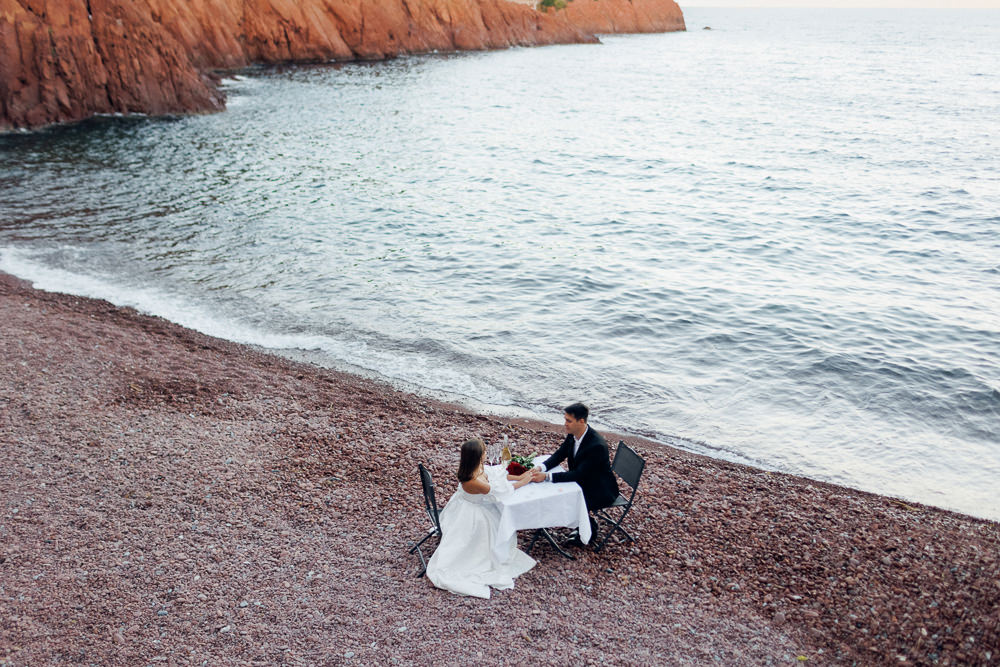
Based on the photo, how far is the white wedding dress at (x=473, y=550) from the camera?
7.47 m

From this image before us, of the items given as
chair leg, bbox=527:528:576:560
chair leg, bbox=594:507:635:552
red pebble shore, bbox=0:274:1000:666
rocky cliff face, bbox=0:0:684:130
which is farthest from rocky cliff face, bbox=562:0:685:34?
chair leg, bbox=527:528:576:560

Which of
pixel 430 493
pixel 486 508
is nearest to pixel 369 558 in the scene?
pixel 430 493

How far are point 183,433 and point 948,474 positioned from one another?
1225 cm

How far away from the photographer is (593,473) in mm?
8062

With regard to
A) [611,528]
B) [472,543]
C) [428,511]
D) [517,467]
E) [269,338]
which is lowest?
[269,338]

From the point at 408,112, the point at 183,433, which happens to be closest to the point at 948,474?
the point at 183,433

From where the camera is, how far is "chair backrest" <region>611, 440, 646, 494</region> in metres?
8.07

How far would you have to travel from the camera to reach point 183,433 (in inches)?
409

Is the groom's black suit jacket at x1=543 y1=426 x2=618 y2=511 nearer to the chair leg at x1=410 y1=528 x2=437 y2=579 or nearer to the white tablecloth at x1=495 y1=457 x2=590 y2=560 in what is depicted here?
the white tablecloth at x1=495 y1=457 x2=590 y2=560

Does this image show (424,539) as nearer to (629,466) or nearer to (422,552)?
(422,552)

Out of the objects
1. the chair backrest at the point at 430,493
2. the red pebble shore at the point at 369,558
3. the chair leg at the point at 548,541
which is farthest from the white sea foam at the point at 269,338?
the chair backrest at the point at 430,493

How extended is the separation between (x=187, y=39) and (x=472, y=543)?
5918 centimetres

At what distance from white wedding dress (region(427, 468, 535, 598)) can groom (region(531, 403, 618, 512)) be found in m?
0.77

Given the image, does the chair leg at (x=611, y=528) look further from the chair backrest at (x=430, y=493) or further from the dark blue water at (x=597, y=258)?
the dark blue water at (x=597, y=258)
